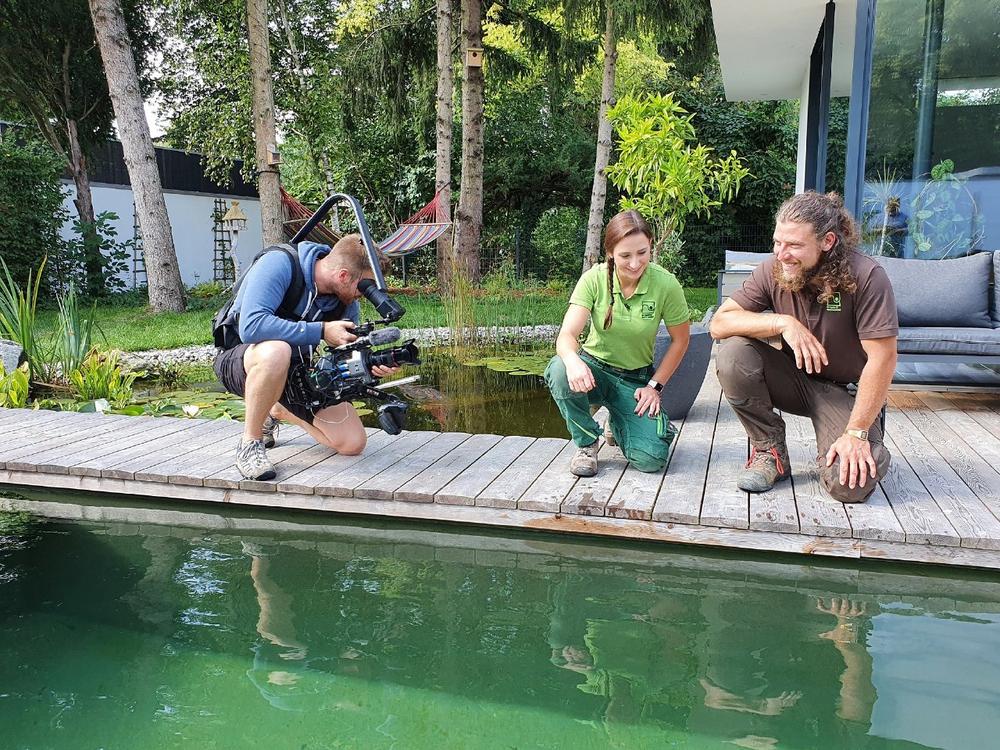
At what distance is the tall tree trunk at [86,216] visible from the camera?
32.9ft

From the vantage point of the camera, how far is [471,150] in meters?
9.25

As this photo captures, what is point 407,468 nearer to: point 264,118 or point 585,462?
point 585,462

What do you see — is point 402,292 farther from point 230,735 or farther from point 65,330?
point 230,735

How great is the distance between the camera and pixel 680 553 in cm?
223

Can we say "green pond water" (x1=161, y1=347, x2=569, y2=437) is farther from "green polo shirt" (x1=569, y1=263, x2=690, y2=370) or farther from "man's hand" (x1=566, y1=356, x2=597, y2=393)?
"man's hand" (x1=566, y1=356, x2=597, y2=393)

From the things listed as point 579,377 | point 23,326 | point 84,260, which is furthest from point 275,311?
point 84,260

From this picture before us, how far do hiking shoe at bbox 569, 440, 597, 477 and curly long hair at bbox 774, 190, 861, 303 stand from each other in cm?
85

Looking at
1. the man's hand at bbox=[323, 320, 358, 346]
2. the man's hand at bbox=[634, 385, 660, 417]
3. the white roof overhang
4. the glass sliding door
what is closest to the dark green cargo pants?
the man's hand at bbox=[634, 385, 660, 417]

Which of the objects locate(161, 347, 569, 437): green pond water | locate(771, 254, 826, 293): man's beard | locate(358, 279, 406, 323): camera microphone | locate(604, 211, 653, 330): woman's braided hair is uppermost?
locate(604, 211, 653, 330): woman's braided hair

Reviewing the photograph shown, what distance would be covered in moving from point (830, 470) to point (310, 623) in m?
1.49

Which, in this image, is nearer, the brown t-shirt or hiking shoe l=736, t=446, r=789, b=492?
the brown t-shirt

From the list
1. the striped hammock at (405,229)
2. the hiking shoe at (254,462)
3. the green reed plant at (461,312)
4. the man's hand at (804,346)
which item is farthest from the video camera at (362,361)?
the striped hammock at (405,229)

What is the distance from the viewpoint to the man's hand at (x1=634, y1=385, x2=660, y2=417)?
7.88ft

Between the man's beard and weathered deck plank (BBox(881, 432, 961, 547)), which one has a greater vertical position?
the man's beard
